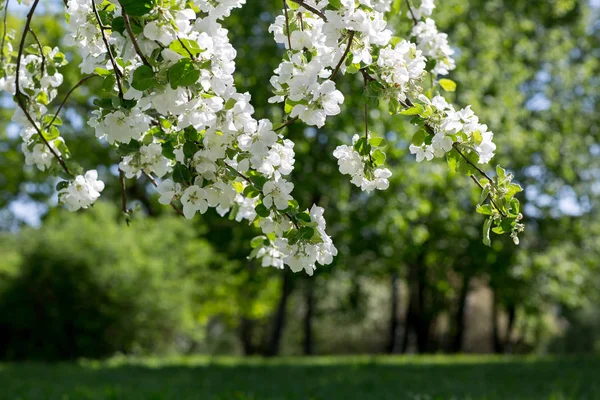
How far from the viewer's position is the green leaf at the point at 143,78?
1.82 metres

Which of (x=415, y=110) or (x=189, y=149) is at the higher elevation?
(x=415, y=110)


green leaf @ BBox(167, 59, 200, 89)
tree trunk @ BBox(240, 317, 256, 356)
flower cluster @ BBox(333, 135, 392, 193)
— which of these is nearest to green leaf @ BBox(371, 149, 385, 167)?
flower cluster @ BBox(333, 135, 392, 193)

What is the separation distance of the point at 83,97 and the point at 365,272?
8.03 meters

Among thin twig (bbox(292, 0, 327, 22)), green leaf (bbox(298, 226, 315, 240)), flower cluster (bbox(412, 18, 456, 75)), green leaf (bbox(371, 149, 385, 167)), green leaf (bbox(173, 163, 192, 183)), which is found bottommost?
green leaf (bbox(298, 226, 315, 240))

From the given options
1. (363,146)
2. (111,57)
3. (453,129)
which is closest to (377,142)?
(363,146)

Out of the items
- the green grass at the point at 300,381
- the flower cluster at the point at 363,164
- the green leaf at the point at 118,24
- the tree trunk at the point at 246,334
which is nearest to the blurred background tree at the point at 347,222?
the green grass at the point at 300,381

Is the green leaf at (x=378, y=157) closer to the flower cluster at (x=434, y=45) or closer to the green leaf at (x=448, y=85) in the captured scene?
the green leaf at (x=448, y=85)

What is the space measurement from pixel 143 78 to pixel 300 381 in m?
5.67

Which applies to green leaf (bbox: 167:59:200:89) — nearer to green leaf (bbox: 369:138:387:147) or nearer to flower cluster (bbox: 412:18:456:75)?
green leaf (bbox: 369:138:387:147)

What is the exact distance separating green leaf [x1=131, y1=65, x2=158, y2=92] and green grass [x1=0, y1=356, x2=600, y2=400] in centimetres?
321

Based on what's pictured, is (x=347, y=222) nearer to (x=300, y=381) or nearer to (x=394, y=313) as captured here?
(x=300, y=381)

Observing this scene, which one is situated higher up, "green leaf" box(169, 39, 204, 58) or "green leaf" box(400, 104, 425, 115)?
"green leaf" box(169, 39, 204, 58)

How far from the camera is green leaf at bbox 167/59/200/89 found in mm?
1797

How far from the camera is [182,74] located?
1808mm
